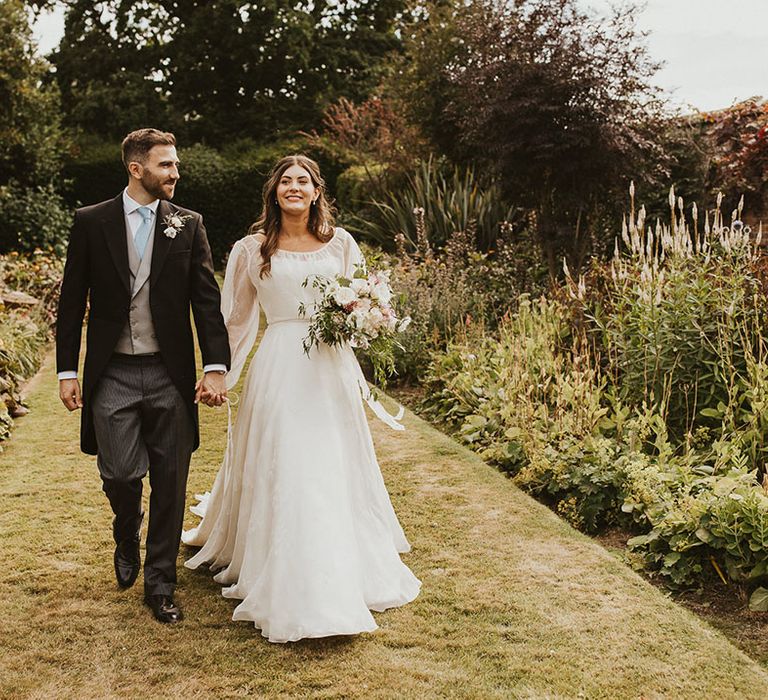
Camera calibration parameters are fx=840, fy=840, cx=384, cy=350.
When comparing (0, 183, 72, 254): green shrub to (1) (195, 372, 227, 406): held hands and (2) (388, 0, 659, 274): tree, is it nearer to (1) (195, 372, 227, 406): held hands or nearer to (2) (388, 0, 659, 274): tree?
(2) (388, 0, 659, 274): tree

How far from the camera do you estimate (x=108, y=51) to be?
2311cm

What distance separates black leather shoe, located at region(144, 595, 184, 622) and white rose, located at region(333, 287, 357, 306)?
1.45 m

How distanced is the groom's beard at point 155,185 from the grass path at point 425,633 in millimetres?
1779

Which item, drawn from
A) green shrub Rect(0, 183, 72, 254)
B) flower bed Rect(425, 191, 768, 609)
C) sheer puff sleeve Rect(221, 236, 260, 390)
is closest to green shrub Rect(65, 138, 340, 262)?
green shrub Rect(0, 183, 72, 254)

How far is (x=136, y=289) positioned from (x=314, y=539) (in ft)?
4.19

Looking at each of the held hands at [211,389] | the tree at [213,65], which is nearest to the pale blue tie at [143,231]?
the held hands at [211,389]

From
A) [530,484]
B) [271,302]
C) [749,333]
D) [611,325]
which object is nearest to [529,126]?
[611,325]

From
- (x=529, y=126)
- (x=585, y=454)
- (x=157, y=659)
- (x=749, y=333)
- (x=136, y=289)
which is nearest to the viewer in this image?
(x=157, y=659)

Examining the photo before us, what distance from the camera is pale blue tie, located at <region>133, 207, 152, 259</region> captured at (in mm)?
3578

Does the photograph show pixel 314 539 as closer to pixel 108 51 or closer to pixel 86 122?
pixel 86 122

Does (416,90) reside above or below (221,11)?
below

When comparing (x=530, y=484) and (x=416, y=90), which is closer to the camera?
(x=530, y=484)

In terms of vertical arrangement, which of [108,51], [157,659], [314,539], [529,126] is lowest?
[157,659]

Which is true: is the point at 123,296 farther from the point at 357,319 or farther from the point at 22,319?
the point at 22,319
